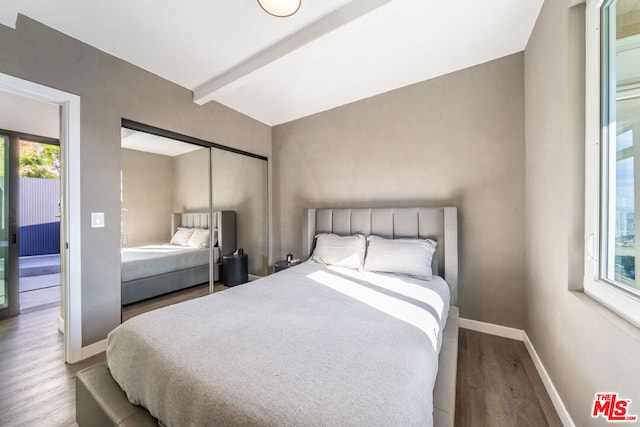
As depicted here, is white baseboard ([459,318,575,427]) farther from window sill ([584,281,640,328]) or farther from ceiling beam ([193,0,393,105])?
ceiling beam ([193,0,393,105])

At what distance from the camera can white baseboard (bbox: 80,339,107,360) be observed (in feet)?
6.69

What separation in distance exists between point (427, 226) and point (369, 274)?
82 centimetres

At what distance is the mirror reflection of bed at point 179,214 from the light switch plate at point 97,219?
203mm

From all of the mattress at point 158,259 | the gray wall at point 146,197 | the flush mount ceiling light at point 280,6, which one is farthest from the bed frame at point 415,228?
the flush mount ceiling light at point 280,6

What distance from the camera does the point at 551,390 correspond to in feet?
5.07

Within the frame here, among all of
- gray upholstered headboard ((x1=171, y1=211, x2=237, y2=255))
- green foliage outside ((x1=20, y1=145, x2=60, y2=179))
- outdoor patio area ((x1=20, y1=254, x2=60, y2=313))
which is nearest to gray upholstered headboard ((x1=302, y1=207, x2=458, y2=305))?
gray upholstered headboard ((x1=171, y1=211, x2=237, y2=255))

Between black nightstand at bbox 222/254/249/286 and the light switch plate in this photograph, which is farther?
black nightstand at bbox 222/254/249/286

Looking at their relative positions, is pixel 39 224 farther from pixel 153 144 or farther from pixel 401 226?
pixel 401 226

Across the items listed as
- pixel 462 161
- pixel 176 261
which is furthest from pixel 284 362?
pixel 176 261

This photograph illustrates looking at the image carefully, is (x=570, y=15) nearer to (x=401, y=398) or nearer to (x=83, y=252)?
(x=401, y=398)

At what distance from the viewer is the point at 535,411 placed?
57.5 inches

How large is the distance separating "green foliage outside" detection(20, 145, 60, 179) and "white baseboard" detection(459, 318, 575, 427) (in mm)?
6013

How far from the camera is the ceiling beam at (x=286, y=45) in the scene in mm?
1682

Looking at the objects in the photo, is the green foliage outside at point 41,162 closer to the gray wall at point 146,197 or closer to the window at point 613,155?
the gray wall at point 146,197
